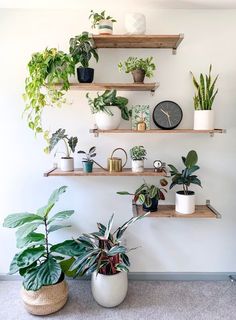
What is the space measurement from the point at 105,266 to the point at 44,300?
0.51 metres

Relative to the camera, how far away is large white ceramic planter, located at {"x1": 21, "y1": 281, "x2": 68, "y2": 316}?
5.88 ft

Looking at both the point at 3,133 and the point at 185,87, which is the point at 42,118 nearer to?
the point at 3,133

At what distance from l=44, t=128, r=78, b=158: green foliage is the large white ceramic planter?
41.4 inches

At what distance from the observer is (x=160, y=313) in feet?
6.05

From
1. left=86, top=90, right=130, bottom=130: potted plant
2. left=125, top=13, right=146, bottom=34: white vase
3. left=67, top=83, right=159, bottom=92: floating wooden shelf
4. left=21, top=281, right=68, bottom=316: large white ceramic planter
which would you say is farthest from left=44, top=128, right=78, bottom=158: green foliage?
left=21, top=281, right=68, bottom=316: large white ceramic planter

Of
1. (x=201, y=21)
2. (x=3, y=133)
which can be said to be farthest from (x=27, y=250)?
(x=201, y=21)

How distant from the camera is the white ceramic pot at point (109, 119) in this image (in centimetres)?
185

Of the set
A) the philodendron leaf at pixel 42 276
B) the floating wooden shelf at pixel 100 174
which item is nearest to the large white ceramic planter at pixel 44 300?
the philodendron leaf at pixel 42 276

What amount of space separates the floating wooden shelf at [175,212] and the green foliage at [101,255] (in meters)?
0.17

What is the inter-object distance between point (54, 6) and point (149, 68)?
0.94 m

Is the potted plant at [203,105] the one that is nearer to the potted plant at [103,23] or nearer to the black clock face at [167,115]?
the black clock face at [167,115]

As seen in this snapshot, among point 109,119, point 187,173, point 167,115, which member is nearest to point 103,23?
point 109,119

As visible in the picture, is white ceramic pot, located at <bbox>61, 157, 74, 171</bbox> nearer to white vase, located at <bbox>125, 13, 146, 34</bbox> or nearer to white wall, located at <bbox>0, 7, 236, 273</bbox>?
white wall, located at <bbox>0, 7, 236, 273</bbox>

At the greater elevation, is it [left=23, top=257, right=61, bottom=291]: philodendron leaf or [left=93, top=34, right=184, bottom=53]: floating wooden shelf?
[left=93, top=34, right=184, bottom=53]: floating wooden shelf
